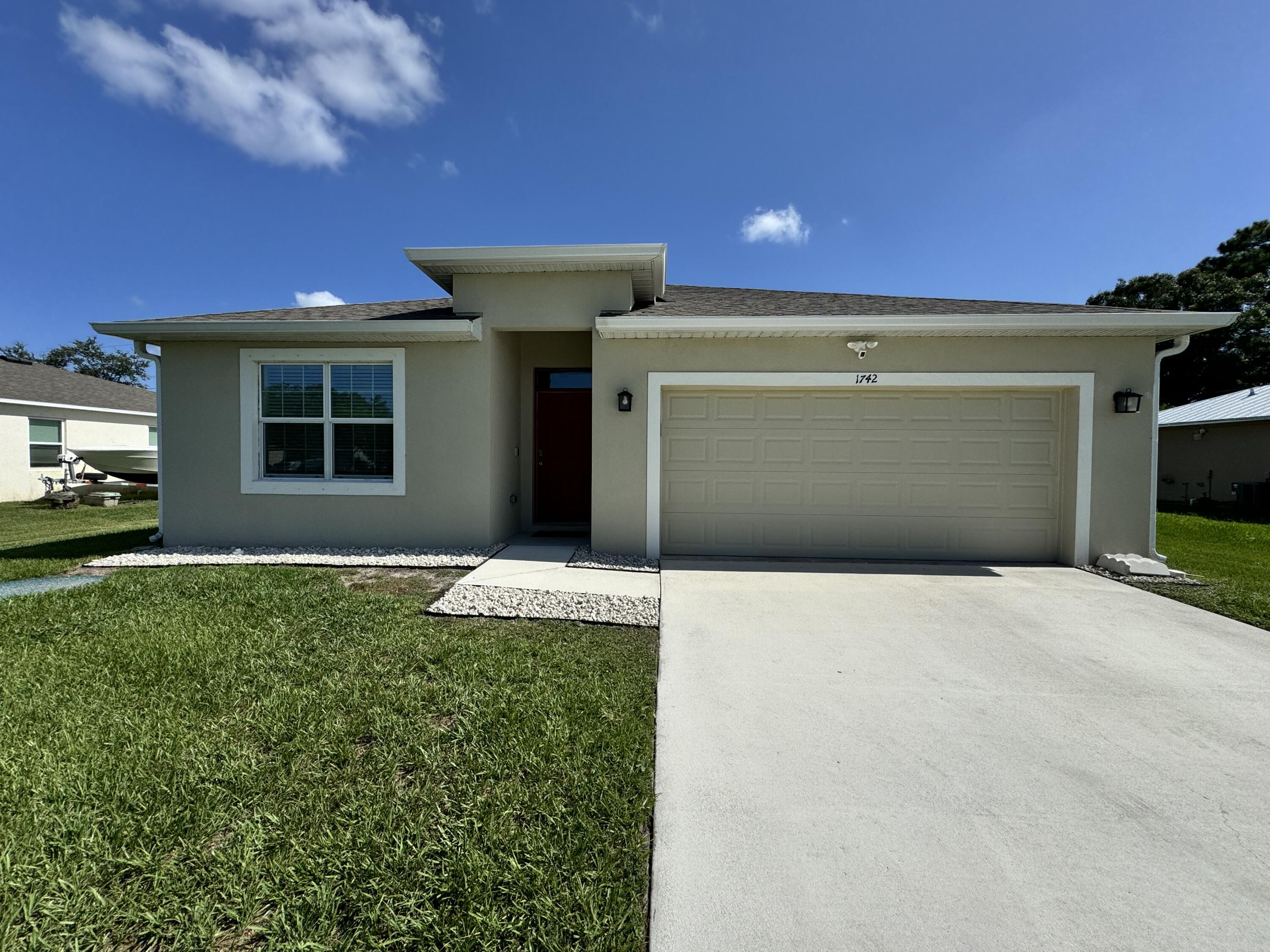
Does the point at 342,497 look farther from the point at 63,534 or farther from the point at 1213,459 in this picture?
the point at 1213,459

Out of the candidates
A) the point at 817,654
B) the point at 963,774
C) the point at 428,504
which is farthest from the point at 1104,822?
the point at 428,504

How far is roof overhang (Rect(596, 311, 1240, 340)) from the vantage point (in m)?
5.86

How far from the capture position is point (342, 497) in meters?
6.77

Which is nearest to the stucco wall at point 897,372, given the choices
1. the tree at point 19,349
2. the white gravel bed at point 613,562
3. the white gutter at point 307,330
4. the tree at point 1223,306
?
the white gravel bed at point 613,562

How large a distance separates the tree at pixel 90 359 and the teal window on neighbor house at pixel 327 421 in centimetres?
5061

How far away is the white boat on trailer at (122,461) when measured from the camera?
1355 centimetres

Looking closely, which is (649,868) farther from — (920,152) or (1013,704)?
(920,152)

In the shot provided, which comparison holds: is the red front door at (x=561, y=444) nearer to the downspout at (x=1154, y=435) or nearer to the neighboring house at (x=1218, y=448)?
the downspout at (x=1154, y=435)

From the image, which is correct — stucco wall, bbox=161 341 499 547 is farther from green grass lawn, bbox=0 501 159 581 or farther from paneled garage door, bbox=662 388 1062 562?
paneled garage door, bbox=662 388 1062 562

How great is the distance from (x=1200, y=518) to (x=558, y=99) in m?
16.6

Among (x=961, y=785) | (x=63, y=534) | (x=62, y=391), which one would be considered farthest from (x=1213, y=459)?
(x=62, y=391)

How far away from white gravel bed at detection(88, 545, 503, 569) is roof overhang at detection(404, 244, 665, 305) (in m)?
3.51

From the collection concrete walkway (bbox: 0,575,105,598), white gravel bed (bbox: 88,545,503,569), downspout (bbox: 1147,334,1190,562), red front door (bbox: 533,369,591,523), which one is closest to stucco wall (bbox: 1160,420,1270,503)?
downspout (bbox: 1147,334,1190,562)

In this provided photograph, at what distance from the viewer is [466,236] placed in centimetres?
765
